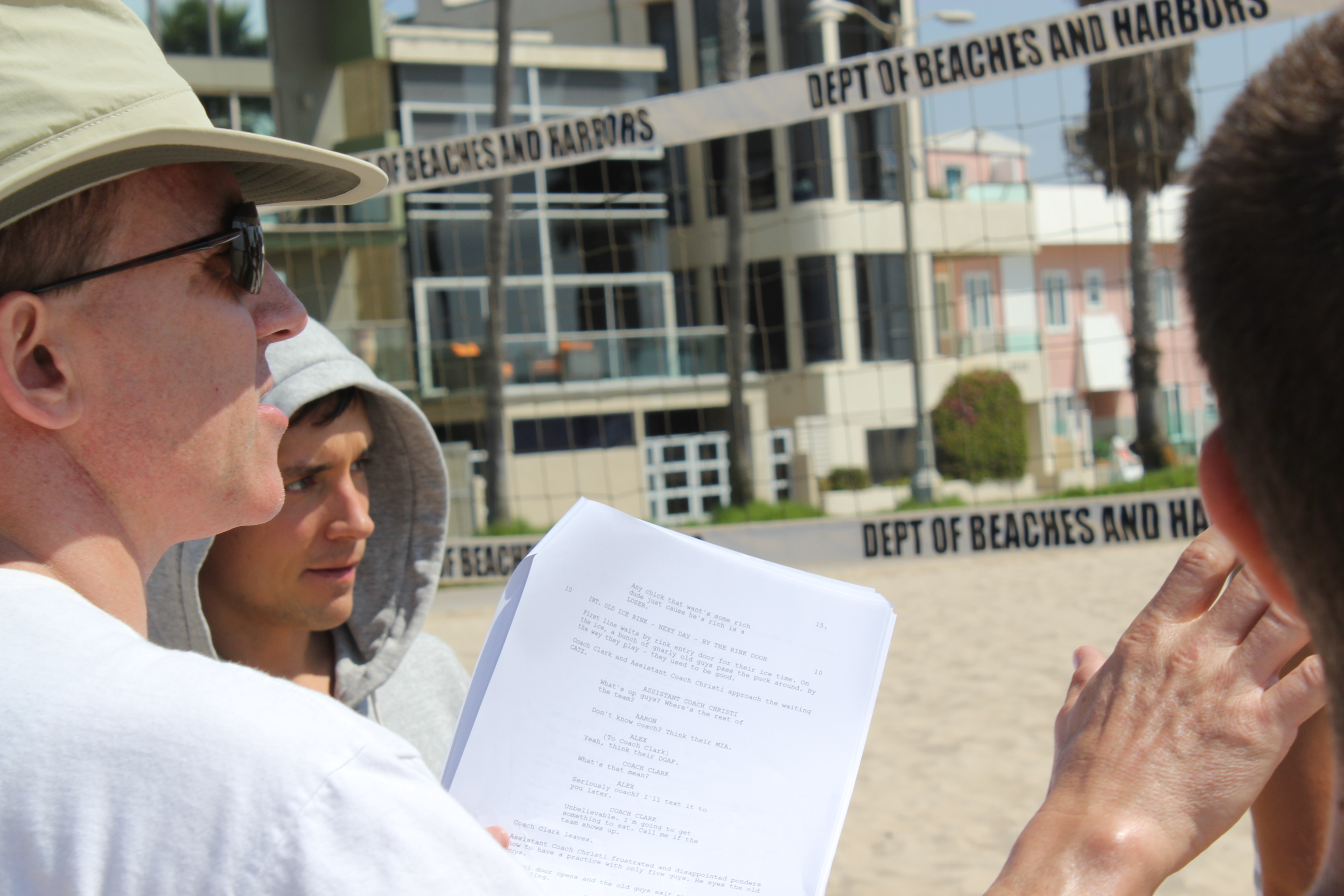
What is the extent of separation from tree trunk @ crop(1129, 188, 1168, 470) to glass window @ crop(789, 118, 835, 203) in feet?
18.0

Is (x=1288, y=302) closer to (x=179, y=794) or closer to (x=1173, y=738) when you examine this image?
(x=1173, y=738)

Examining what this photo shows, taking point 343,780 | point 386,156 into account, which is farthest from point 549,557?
point 386,156

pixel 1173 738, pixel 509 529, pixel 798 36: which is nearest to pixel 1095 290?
pixel 798 36

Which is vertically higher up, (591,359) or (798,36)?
(798,36)

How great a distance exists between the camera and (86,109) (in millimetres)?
775

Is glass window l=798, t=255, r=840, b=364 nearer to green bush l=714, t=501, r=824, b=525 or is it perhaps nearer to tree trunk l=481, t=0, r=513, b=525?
green bush l=714, t=501, r=824, b=525

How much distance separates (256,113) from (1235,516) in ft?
62.6

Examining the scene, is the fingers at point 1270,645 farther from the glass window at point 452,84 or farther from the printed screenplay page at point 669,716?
the glass window at point 452,84

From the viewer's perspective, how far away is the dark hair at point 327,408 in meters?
1.67

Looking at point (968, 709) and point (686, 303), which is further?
point (686, 303)

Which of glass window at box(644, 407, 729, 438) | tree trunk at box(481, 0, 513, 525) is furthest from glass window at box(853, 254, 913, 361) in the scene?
tree trunk at box(481, 0, 513, 525)

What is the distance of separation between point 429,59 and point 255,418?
19.6 meters

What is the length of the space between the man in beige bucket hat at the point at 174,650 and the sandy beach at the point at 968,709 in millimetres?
2685

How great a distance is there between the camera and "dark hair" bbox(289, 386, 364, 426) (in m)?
1.67
